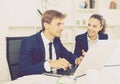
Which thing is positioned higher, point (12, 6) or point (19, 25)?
point (12, 6)

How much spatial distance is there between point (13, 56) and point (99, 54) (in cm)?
116

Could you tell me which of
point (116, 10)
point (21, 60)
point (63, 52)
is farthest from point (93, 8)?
point (21, 60)

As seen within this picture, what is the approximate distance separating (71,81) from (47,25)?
2.90ft

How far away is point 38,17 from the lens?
151 inches

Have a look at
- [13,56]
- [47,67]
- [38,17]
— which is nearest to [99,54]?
[47,67]

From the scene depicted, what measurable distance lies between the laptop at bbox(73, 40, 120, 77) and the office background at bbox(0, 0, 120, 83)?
2.14 metres

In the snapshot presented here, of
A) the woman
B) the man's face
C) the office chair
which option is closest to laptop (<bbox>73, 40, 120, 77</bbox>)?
the man's face

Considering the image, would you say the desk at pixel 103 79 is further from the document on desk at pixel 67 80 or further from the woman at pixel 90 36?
the woman at pixel 90 36

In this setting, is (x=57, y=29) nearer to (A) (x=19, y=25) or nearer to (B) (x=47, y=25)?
(B) (x=47, y=25)

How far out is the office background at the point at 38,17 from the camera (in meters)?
3.57

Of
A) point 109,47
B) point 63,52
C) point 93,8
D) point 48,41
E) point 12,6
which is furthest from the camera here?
point 93,8

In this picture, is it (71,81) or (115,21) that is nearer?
(71,81)

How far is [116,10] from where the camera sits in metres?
4.23

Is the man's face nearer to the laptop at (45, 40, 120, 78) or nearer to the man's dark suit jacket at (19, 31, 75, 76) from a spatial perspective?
the man's dark suit jacket at (19, 31, 75, 76)
